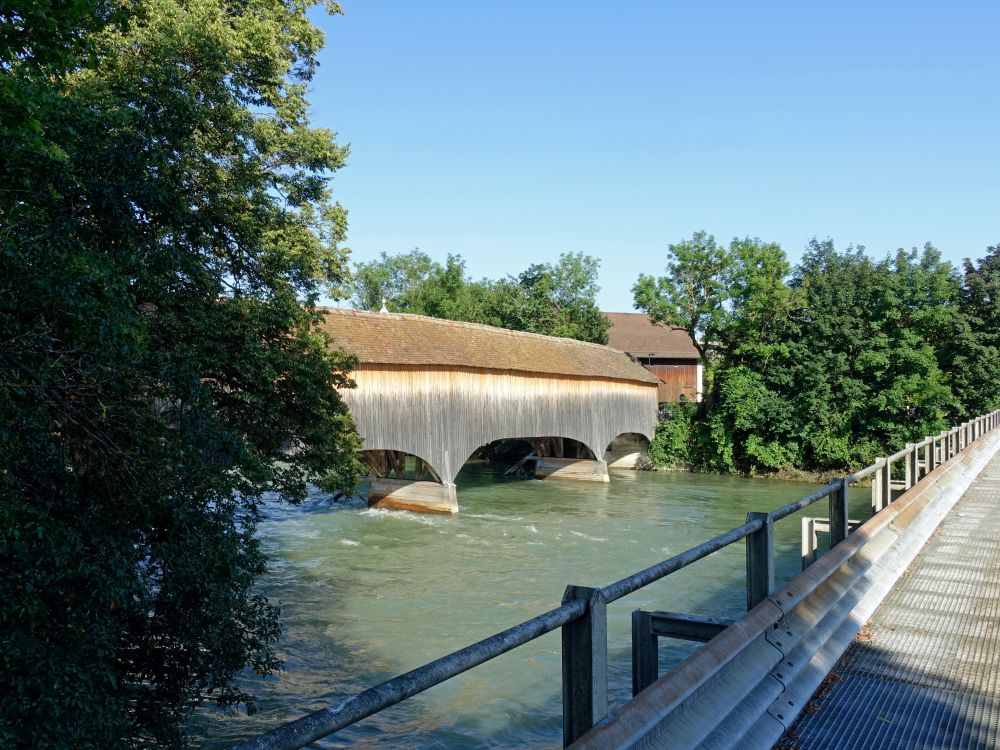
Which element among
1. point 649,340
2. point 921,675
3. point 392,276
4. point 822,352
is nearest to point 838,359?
point 822,352

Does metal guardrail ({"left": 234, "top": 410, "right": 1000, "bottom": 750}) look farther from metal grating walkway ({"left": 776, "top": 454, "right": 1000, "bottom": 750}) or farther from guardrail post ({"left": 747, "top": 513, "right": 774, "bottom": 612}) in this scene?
metal grating walkway ({"left": 776, "top": 454, "right": 1000, "bottom": 750})

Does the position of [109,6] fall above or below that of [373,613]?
above

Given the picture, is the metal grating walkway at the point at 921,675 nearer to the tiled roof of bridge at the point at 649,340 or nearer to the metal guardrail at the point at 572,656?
the metal guardrail at the point at 572,656

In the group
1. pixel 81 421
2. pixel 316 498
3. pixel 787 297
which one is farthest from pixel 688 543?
pixel 787 297

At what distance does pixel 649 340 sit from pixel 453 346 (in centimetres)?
2833

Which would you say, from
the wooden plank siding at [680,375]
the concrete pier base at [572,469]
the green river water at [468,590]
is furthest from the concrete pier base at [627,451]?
the wooden plank siding at [680,375]

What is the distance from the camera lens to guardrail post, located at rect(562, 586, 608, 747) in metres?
2.41

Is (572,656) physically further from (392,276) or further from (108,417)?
(392,276)

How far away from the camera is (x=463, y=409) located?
23.7 metres

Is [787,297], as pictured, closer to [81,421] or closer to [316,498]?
[316,498]

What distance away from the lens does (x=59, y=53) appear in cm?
659

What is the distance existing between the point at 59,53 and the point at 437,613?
9.72 meters

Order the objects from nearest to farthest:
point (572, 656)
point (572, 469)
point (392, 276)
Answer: point (572, 656), point (572, 469), point (392, 276)

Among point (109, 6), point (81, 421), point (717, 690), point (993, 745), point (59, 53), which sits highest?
point (109, 6)
